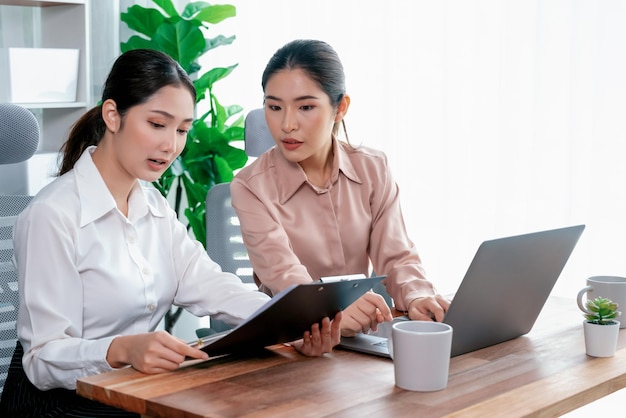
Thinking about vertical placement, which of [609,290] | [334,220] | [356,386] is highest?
[334,220]

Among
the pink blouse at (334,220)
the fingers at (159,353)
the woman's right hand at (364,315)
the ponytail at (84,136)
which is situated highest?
the ponytail at (84,136)

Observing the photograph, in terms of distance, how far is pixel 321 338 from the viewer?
1.53 m

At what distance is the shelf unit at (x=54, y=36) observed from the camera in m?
3.39

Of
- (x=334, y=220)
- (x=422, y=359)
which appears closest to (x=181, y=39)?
(x=334, y=220)

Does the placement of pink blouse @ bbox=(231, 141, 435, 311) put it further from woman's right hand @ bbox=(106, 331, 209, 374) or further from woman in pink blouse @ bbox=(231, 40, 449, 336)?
woman's right hand @ bbox=(106, 331, 209, 374)

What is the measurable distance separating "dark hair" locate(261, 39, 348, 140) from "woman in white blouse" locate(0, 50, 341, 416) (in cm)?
27

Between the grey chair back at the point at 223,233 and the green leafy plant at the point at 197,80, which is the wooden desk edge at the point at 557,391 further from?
the green leafy plant at the point at 197,80

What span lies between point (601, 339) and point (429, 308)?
0.37m

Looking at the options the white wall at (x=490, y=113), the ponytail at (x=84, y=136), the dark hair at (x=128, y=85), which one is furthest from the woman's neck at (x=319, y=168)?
the white wall at (x=490, y=113)

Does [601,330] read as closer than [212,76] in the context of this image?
Yes

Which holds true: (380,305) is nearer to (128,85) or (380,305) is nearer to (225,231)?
(128,85)

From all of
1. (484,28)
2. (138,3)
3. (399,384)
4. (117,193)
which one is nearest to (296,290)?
(399,384)

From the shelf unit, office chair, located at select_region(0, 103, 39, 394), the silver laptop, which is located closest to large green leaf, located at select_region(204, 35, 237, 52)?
the shelf unit

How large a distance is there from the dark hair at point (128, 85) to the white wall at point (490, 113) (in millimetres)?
1388
